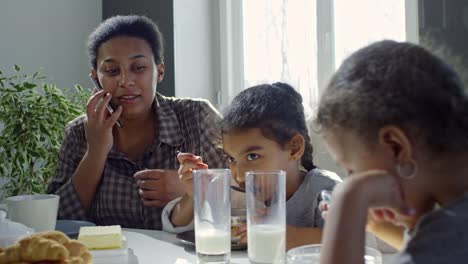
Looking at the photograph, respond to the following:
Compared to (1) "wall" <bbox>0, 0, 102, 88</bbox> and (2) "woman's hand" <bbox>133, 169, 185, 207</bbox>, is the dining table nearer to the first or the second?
(2) "woman's hand" <bbox>133, 169, 185, 207</bbox>

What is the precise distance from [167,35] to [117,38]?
93cm

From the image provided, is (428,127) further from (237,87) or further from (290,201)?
(237,87)

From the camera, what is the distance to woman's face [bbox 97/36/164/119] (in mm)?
1677

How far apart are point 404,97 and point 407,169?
0.07 meters

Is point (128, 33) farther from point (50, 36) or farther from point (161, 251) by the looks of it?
point (50, 36)

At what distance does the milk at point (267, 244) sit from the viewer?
2.95 feet

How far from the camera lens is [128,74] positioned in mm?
1672

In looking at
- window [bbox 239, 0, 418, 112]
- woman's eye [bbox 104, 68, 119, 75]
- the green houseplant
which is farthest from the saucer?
window [bbox 239, 0, 418, 112]

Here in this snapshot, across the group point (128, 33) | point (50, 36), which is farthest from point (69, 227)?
point (50, 36)

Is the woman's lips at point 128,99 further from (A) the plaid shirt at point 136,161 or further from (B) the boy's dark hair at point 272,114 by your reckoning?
(B) the boy's dark hair at point 272,114

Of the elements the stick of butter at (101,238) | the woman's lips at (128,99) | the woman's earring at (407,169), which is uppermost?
the woman's lips at (128,99)

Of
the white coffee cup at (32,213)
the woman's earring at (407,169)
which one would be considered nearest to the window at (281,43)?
the white coffee cup at (32,213)

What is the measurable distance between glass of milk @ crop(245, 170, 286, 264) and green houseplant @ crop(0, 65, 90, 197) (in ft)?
4.93

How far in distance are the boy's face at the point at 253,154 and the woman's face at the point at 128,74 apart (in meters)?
0.53
